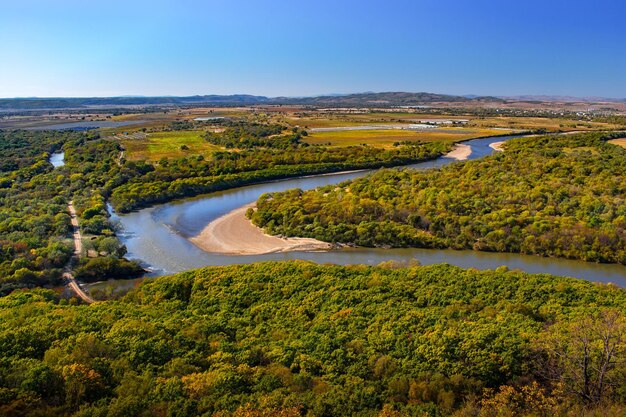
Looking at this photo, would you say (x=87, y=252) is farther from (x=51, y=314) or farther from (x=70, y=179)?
(x=70, y=179)

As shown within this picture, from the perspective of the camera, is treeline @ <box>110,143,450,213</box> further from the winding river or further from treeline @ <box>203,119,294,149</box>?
treeline @ <box>203,119,294,149</box>

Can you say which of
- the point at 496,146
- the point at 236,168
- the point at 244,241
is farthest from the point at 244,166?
the point at 496,146

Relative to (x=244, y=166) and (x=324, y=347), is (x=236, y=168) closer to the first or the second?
(x=244, y=166)

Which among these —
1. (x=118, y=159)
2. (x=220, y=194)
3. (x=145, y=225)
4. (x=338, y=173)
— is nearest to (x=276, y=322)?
(x=145, y=225)

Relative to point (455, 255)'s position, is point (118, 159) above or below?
above

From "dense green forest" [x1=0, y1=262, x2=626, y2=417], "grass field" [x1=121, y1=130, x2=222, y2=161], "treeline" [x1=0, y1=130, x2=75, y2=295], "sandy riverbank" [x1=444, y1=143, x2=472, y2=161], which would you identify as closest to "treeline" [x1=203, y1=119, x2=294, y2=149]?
"grass field" [x1=121, y1=130, x2=222, y2=161]

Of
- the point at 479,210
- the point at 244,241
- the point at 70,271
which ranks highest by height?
the point at 479,210

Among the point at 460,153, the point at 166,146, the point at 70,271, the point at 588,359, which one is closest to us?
the point at 588,359
